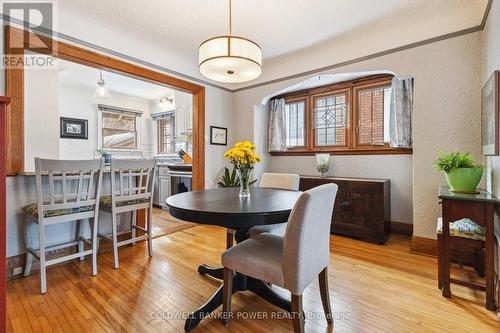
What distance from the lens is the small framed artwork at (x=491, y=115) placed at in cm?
163

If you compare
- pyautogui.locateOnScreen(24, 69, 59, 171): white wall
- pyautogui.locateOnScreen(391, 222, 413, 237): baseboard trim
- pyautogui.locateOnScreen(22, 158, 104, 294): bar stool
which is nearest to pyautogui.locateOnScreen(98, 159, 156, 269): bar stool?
pyautogui.locateOnScreen(22, 158, 104, 294): bar stool

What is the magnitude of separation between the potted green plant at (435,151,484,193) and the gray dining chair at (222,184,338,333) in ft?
4.09

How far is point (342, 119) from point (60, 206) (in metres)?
3.47

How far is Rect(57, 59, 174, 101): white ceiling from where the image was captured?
4.11m

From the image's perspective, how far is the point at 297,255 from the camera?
1.17 meters

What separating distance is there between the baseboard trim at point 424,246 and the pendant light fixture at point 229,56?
→ 236 cm

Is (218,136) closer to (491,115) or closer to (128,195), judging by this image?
(128,195)

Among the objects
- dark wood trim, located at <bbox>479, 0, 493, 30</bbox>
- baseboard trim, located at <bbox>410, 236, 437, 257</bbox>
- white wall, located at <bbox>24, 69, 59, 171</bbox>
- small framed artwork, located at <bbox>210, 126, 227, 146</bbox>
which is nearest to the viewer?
dark wood trim, located at <bbox>479, 0, 493, 30</bbox>

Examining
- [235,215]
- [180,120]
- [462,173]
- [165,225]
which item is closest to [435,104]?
[462,173]

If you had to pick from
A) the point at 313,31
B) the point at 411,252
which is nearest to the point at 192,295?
the point at 411,252

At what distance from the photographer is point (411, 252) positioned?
101 inches

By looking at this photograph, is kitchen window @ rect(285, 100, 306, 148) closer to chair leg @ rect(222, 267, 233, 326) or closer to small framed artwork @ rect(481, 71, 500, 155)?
small framed artwork @ rect(481, 71, 500, 155)

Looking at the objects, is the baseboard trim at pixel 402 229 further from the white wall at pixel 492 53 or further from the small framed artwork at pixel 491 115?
the small framed artwork at pixel 491 115

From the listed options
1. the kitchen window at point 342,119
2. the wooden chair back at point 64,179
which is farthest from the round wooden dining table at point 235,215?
the kitchen window at point 342,119
